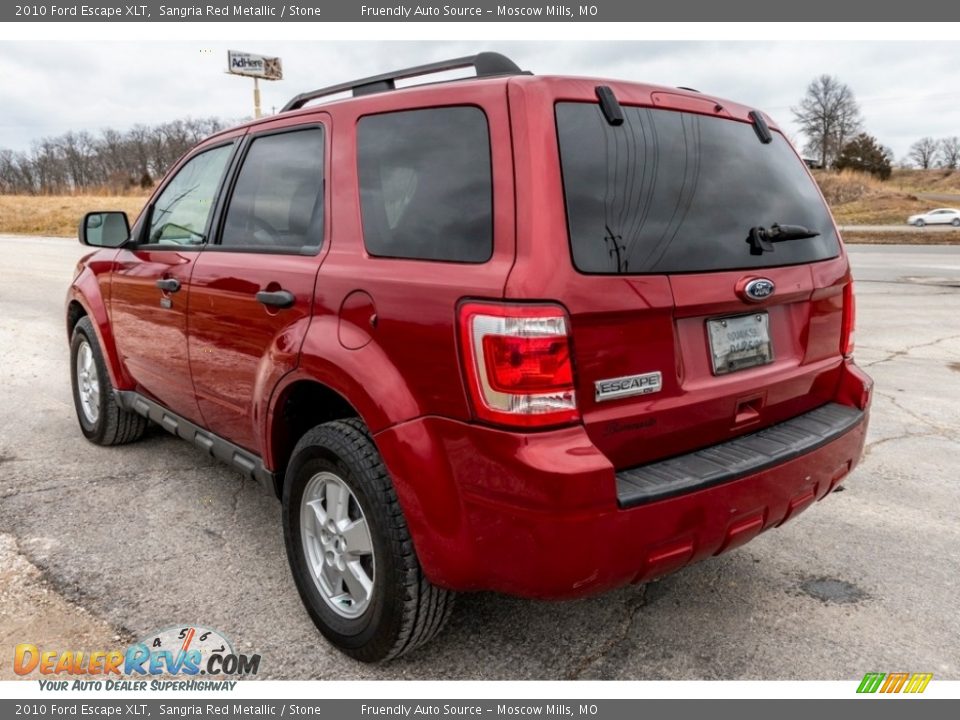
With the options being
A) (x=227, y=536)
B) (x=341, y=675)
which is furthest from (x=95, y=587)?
(x=341, y=675)

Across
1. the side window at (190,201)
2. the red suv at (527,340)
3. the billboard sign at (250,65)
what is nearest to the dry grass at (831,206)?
the billboard sign at (250,65)

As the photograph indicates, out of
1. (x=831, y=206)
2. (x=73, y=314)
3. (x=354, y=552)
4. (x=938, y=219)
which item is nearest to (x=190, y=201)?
(x=73, y=314)

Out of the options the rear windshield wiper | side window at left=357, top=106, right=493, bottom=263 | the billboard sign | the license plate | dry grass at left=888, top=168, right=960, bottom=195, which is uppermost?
the billboard sign

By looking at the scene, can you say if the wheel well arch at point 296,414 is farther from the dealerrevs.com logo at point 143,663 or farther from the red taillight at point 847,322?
the red taillight at point 847,322

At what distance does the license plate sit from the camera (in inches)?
93.9

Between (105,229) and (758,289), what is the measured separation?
3.74 meters

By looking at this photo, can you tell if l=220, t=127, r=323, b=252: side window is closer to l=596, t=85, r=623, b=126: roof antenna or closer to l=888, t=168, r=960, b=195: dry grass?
l=596, t=85, r=623, b=126: roof antenna

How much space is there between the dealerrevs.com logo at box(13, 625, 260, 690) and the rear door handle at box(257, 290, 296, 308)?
1249 millimetres

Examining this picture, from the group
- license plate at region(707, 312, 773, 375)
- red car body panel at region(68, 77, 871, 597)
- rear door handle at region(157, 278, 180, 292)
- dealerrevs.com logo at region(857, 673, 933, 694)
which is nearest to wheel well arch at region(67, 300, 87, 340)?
rear door handle at region(157, 278, 180, 292)

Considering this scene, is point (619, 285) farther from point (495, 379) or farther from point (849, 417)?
point (849, 417)

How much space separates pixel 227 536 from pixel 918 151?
344 feet

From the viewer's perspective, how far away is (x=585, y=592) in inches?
82.8

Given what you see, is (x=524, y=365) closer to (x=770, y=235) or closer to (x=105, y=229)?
(x=770, y=235)

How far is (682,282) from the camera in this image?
7.45ft
